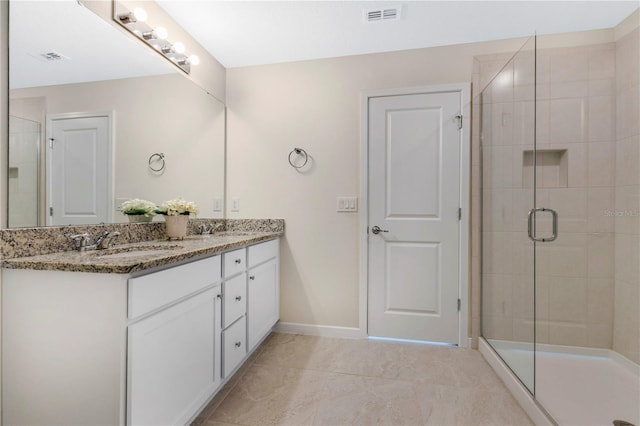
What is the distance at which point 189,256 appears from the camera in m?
1.32

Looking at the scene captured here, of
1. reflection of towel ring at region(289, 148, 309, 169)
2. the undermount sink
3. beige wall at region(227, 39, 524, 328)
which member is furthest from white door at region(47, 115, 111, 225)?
reflection of towel ring at region(289, 148, 309, 169)

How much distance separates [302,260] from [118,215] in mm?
1374

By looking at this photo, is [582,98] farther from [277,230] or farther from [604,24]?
[277,230]

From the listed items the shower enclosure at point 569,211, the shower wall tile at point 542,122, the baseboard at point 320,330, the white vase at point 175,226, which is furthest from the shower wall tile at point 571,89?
the white vase at point 175,226

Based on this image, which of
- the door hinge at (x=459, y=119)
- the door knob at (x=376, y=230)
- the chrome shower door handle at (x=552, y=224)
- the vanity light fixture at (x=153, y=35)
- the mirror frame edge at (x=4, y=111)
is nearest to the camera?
the mirror frame edge at (x=4, y=111)

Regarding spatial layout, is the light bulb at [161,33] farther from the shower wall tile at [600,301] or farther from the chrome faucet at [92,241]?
the shower wall tile at [600,301]

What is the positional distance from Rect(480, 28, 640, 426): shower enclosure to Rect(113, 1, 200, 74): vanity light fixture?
86.6 inches

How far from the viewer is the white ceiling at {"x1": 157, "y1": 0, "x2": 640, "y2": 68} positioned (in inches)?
72.8

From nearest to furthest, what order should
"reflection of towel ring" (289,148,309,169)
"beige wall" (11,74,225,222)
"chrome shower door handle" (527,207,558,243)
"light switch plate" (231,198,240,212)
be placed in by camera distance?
"beige wall" (11,74,225,222), "chrome shower door handle" (527,207,558,243), "reflection of towel ring" (289,148,309,169), "light switch plate" (231,198,240,212)

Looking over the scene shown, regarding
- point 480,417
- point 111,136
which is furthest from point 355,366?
point 111,136

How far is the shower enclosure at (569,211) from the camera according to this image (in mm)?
1800

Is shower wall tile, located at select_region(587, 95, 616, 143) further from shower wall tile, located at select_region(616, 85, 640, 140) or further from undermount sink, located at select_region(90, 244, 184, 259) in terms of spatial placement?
undermount sink, located at select_region(90, 244, 184, 259)

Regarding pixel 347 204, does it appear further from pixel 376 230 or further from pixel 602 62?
pixel 602 62

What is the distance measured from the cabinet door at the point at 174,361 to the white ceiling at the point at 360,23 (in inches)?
70.3
